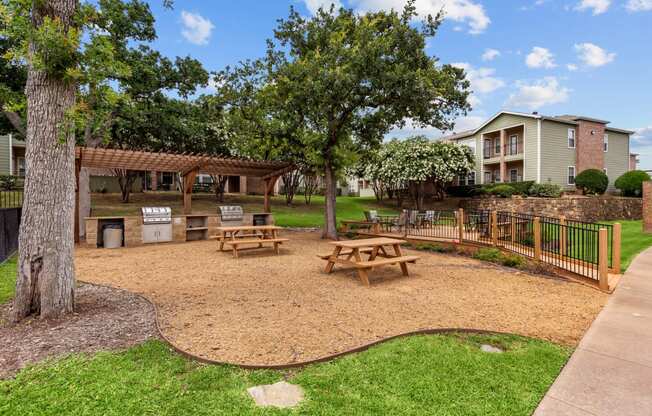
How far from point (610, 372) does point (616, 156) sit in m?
32.4

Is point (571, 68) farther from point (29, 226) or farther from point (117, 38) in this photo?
point (117, 38)

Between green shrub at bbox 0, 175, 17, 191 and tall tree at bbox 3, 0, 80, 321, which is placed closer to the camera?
tall tree at bbox 3, 0, 80, 321

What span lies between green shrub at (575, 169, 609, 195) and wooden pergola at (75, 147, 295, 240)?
66.7 feet

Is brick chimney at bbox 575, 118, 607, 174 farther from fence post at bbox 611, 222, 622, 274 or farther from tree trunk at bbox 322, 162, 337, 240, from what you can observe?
fence post at bbox 611, 222, 622, 274

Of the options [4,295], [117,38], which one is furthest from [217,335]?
[117,38]

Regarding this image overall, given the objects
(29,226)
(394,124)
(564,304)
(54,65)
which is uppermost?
(394,124)

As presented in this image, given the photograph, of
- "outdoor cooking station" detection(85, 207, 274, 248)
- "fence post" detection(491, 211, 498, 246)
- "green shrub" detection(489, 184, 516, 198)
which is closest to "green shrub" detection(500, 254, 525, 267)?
"fence post" detection(491, 211, 498, 246)

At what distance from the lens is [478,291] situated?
6230mm

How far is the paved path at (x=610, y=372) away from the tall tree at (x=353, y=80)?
26.7 ft

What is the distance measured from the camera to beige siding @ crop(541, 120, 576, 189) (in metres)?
24.5

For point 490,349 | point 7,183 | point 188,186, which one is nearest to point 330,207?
point 188,186

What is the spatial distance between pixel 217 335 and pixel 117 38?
52.5ft

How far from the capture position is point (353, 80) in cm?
1070

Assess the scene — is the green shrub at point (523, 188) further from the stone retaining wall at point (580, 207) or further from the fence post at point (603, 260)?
the fence post at point (603, 260)
